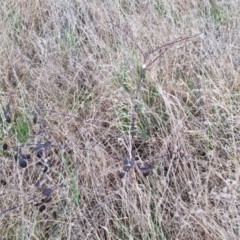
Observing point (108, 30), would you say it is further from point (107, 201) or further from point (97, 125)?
point (107, 201)

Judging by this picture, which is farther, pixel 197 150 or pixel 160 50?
pixel 160 50

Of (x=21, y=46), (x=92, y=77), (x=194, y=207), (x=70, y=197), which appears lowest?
(x=194, y=207)

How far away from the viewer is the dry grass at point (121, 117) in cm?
134

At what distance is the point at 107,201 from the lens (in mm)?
1384

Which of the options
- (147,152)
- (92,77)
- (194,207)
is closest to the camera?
(194,207)

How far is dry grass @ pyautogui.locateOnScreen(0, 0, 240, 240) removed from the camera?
1.34 metres

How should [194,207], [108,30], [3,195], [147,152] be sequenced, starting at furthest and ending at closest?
[108,30], [147,152], [3,195], [194,207]

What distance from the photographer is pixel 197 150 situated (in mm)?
1514

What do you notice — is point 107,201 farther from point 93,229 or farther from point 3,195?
point 3,195

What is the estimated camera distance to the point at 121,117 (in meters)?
1.63

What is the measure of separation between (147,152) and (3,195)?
539mm

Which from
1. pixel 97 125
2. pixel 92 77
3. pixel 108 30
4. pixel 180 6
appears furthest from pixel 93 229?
pixel 180 6

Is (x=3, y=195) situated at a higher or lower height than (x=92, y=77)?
lower

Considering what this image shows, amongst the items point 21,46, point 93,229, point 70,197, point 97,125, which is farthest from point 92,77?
point 93,229
